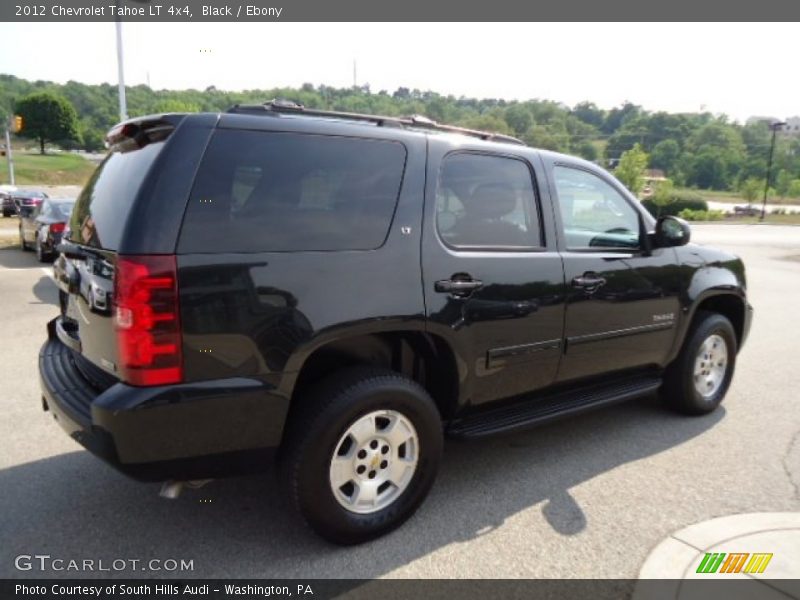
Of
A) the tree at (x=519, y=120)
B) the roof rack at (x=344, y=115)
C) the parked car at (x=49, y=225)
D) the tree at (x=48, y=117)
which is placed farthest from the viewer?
the tree at (x=519, y=120)

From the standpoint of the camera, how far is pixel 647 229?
4082 mm

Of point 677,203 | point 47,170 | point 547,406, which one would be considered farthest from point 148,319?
point 47,170

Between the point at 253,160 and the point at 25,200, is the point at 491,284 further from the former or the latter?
the point at 25,200

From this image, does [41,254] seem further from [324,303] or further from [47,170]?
[47,170]

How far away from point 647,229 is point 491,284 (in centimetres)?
162

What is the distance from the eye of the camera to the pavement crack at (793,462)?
3481 mm

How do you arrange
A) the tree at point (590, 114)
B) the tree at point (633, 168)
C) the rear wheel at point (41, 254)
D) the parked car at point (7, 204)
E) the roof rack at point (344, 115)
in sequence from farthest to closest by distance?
the tree at point (590, 114) → the tree at point (633, 168) → the parked car at point (7, 204) → the rear wheel at point (41, 254) → the roof rack at point (344, 115)

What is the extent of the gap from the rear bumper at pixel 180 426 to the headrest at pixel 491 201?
1.47 meters

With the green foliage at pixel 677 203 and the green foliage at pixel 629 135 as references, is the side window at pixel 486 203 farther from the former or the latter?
the green foliage at pixel 629 135

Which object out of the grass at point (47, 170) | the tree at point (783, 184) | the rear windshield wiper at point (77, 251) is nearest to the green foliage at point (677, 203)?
the tree at point (783, 184)

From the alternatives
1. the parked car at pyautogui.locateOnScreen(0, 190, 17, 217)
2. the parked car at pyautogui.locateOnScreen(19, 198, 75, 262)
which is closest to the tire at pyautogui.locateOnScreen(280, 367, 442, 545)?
the parked car at pyautogui.locateOnScreen(19, 198, 75, 262)

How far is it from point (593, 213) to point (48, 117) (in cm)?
11402

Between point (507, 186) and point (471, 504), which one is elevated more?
point (507, 186)

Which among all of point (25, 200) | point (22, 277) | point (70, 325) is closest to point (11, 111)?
point (25, 200)
